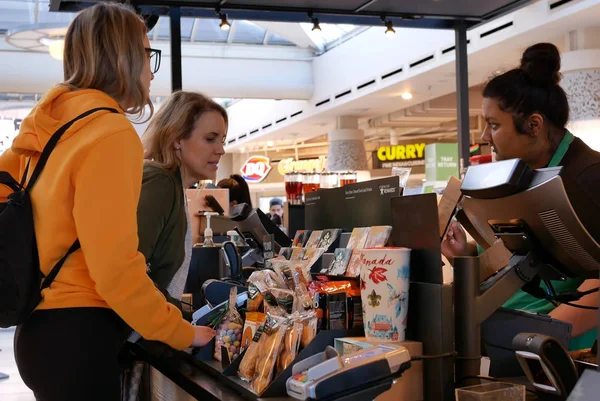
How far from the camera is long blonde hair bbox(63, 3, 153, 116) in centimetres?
186

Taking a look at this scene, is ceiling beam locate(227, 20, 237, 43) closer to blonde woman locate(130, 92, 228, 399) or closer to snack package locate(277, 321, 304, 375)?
blonde woman locate(130, 92, 228, 399)

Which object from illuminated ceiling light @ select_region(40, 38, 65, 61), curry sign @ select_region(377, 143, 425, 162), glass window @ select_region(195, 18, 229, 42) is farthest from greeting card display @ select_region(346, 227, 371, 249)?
curry sign @ select_region(377, 143, 425, 162)

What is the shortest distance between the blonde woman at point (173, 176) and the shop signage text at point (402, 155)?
654 inches

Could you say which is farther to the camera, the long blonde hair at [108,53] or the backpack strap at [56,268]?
the long blonde hair at [108,53]

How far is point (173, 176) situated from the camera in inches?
89.9

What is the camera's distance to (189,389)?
1737 mm

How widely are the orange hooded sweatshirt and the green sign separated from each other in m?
11.9

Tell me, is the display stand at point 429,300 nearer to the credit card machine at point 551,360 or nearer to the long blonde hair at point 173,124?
the credit card machine at point 551,360

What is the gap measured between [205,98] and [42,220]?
3.42 ft

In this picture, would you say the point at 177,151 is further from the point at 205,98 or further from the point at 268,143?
the point at 268,143

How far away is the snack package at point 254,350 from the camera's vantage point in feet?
5.31

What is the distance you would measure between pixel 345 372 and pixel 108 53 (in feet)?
3.43

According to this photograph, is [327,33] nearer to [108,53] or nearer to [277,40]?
[277,40]

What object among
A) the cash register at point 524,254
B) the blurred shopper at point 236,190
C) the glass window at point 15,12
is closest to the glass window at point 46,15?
the glass window at point 15,12
